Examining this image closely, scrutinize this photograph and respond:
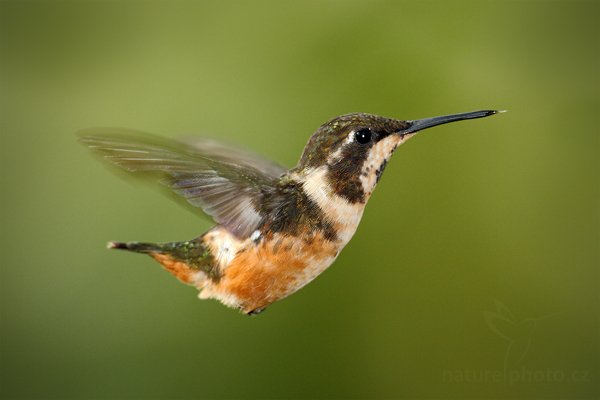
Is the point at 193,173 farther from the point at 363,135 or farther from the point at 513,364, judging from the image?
the point at 513,364

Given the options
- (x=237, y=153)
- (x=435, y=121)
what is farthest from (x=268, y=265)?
(x=237, y=153)

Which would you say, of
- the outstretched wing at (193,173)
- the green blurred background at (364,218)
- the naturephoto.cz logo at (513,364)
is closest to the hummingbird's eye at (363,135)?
the outstretched wing at (193,173)

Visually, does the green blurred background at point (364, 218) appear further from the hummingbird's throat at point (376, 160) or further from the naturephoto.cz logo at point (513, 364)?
the hummingbird's throat at point (376, 160)

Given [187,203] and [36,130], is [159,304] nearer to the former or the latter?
[36,130]

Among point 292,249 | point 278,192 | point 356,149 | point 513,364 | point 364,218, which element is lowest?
point 513,364

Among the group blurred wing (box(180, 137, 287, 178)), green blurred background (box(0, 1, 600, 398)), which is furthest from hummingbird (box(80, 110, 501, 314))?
green blurred background (box(0, 1, 600, 398))

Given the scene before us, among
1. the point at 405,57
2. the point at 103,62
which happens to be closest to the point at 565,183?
the point at 405,57
